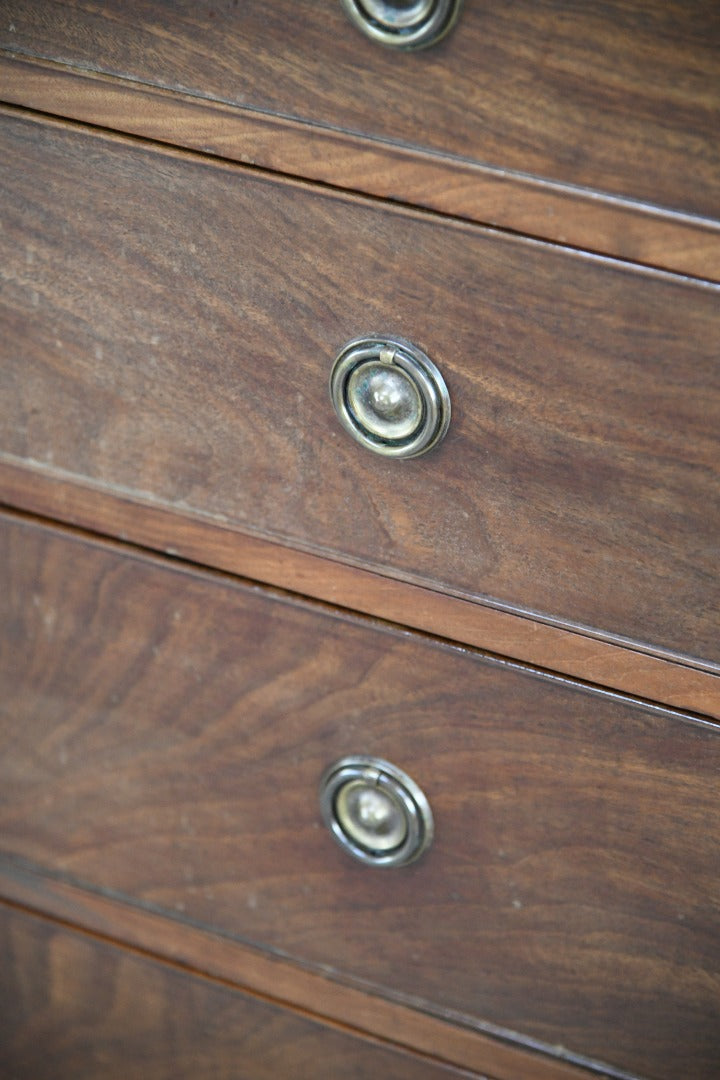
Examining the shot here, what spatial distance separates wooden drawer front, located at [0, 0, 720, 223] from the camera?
0.27 meters

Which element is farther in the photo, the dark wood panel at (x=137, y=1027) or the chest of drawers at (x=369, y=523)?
the dark wood panel at (x=137, y=1027)

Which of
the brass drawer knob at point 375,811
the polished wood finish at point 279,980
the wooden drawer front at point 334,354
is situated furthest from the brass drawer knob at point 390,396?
the polished wood finish at point 279,980

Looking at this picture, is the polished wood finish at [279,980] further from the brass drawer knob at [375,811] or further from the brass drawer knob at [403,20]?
the brass drawer knob at [403,20]

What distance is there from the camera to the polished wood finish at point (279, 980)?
1.46ft

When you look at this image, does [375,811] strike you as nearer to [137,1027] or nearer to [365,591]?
[365,591]

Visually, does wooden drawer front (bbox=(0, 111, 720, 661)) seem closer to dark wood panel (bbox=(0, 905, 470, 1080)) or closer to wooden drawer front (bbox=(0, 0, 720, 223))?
wooden drawer front (bbox=(0, 0, 720, 223))

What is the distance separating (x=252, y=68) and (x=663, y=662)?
223mm

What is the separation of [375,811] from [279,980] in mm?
116

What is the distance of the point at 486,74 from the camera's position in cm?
29

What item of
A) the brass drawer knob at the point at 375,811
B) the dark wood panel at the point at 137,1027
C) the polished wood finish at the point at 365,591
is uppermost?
the polished wood finish at the point at 365,591

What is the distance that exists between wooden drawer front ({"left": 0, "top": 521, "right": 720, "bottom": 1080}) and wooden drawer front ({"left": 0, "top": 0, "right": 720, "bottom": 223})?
0.17 meters

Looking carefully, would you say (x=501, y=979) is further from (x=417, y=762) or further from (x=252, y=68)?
(x=252, y=68)

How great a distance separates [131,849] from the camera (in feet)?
1.56

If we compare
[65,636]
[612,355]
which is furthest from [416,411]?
[65,636]
